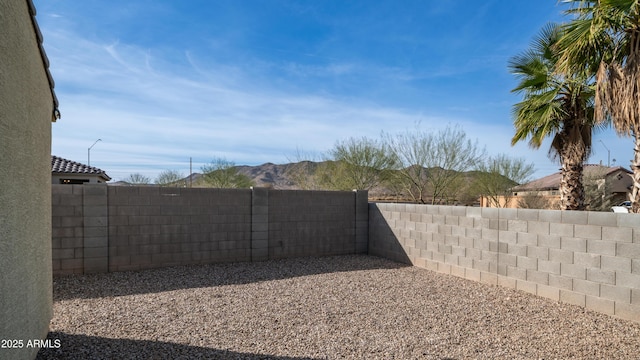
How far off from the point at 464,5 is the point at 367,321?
8689 millimetres

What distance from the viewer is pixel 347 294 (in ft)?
19.3

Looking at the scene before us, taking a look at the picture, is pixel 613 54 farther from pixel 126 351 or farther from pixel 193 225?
pixel 193 225

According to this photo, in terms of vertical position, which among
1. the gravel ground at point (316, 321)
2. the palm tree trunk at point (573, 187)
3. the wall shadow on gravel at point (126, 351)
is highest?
the palm tree trunk at point (573, 187)

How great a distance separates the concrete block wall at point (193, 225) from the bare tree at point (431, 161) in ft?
28.4

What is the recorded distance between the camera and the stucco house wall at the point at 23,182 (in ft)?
7.33

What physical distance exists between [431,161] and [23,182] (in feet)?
55.4

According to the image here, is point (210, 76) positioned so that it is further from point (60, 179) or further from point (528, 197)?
point (528, 197)

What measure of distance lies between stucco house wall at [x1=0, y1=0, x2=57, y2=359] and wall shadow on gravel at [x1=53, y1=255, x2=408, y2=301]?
2410 mm

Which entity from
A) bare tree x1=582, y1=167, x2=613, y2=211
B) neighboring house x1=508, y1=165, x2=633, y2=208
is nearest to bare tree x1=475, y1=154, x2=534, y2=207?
neighboring house x1=508, y1=165, x2=633, y2=208

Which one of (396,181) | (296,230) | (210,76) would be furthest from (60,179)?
(396,181)

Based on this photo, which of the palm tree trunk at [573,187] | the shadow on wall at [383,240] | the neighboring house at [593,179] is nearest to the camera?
the palm tree trunk at [573,187]

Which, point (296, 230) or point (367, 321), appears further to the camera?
point (296, 230)

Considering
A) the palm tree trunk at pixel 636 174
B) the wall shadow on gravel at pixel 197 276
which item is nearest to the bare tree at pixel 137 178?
the wall shadow on gravel at pixel 197 276

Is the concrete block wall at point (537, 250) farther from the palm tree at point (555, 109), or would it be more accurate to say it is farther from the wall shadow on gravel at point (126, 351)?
the wall shadow on gravel at point (126, 351)
